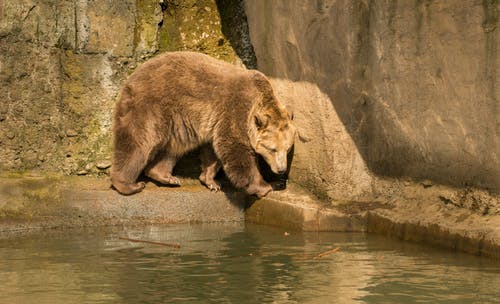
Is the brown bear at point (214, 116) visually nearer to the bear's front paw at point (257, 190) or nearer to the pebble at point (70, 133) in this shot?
the bear's front paw at point (257, 190)

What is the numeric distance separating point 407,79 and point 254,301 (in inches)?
118

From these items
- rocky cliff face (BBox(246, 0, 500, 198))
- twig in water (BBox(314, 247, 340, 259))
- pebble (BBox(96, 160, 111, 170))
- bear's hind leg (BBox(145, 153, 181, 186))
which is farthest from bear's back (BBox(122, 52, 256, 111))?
twig in water (BBox(314, 247, 340, 259))

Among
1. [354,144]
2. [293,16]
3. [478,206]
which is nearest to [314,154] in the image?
[354,144]

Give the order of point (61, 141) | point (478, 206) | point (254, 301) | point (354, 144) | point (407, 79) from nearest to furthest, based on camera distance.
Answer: point (254, 301)
point (478, 206)
point (407, 79)
point (354, 144)
point (61, 141)

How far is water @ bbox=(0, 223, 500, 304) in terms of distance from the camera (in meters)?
6.16

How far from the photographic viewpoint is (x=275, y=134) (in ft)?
30.6

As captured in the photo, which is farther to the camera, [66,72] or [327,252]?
[66,72]

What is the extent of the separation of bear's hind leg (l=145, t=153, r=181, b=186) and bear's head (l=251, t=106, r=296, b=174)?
0.93 metres

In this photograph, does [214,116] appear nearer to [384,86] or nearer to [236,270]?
[384,86]

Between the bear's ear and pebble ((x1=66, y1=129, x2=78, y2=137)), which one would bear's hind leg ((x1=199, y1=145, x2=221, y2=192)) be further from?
pebble ((x1=66, y1=129, x2=78, y2=137))

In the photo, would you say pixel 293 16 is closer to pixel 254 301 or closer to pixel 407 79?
pixel 407 79

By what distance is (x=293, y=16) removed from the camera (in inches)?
361

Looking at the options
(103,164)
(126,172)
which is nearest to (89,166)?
(103,164)

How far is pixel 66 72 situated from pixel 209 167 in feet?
5.68
